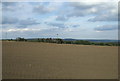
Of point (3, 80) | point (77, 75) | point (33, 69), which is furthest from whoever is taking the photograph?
point (33, 69)

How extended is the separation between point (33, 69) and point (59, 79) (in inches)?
78.1

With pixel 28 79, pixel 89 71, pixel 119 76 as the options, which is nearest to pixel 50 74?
pixel 28 79

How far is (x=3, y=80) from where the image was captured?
775 centimetres

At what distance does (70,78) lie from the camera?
27.7ft

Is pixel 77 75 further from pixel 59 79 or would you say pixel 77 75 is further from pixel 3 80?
pixel 3 80

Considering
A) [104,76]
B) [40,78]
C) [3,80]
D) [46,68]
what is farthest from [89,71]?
[3,80]

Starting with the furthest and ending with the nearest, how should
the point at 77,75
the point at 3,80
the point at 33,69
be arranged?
the point at 33,69 → the point at 77,75 → the point at 3,80

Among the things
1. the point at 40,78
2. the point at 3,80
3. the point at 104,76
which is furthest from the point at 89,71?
the point at 3,80

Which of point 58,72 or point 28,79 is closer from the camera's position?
point 28,79

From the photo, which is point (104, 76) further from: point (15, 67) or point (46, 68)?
point (15, 67)

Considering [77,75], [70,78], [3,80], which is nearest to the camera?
[3,80]

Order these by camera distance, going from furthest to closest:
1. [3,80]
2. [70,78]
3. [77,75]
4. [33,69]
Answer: [33,69]
[77,75]
[70,78]
[3,80]

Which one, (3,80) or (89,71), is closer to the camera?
(3,80)

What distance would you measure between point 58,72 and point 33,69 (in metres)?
1.05
